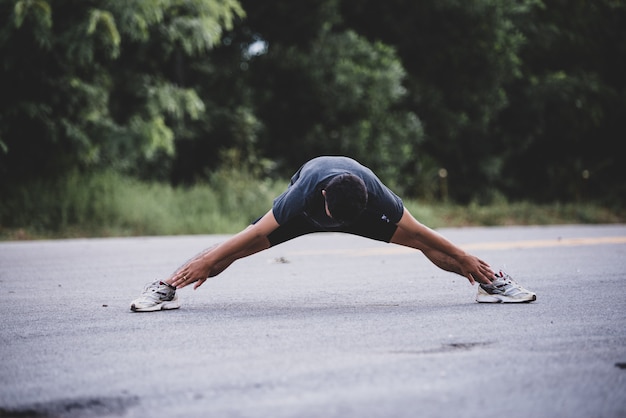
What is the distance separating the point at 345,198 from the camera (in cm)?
508

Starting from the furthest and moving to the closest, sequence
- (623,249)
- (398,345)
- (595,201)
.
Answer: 1. (595,201)
2. (623,249)
3. (398,345)

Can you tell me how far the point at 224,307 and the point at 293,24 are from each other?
18.8 meters

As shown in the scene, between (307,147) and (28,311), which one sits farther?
(307,147)

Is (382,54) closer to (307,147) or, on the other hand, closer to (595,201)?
(307,147)

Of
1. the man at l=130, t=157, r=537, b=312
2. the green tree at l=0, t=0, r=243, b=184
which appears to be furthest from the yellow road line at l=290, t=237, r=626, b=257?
the green tree at l=0, t=0, r=243, b=184

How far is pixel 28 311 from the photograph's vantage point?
574cm

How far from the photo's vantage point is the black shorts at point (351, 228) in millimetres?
5422

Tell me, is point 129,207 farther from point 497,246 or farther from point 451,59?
point 451,59

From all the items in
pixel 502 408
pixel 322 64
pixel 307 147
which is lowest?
pixel 502 408

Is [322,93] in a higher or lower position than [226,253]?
higher

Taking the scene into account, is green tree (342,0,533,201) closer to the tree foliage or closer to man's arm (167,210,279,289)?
the tree foliage

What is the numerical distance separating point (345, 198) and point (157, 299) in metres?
1.61

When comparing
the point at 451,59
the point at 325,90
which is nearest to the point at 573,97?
the point at 451,59

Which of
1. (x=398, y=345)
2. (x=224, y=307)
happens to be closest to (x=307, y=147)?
(x=224, y=307)
